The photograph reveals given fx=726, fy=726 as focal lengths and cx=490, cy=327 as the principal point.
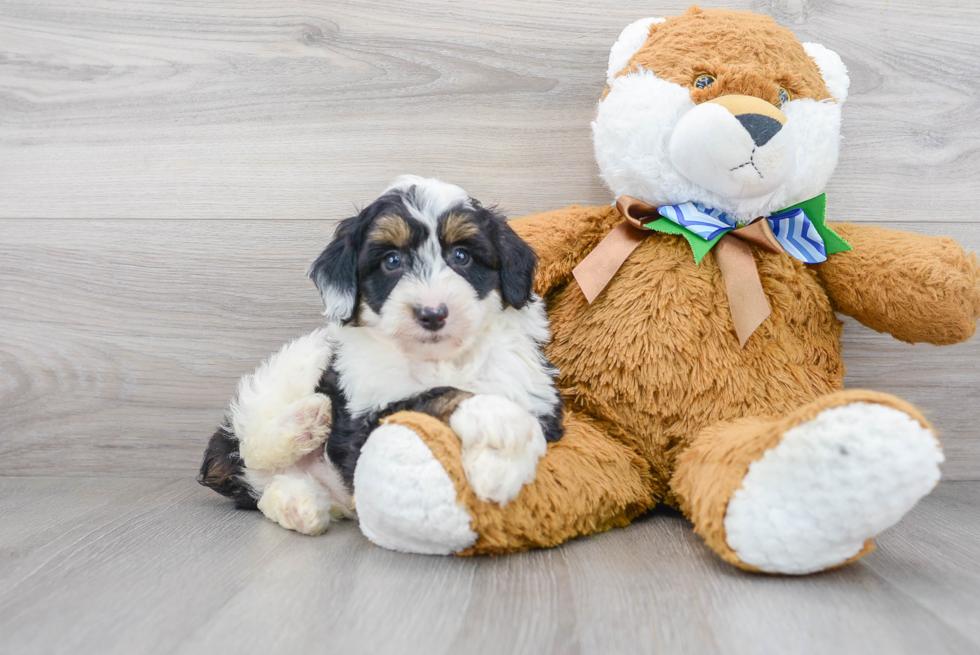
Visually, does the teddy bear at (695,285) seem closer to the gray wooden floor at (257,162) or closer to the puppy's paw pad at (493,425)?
the puppy's paw pad at (493,425)

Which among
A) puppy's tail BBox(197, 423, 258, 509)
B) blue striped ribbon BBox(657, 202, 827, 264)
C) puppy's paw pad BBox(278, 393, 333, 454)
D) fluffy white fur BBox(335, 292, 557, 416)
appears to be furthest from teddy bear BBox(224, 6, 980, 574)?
puppy's tail BBox(197, 423, 258, 509)

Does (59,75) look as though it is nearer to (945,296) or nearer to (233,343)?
(233,343)

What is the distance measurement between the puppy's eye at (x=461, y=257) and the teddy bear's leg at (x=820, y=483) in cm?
52

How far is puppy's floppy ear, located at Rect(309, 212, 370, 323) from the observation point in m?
1.23

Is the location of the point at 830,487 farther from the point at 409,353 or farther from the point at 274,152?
the point at 274,152

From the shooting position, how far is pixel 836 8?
5.54ft

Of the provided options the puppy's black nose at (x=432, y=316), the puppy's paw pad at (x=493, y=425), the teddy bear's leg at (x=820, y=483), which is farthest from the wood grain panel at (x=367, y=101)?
the teddy bear's leg at (x=820, y=483)

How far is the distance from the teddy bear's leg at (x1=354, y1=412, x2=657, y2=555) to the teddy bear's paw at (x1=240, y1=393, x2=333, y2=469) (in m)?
0.23

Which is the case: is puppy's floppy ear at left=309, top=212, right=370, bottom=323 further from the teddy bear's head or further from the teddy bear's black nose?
the teddy bear's black nose

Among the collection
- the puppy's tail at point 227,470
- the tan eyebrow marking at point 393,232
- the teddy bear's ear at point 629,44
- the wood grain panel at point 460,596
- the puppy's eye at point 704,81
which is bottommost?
the puppy's tail at point 227,470

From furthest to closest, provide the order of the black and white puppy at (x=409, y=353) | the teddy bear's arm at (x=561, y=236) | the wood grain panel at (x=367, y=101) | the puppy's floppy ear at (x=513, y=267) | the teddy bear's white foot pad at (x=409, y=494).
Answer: the wood grain panel at (x=367, y=101) → the teddy bear's arm at (x=561, y=236) → the puppy's floppy ear at (x=513, y=267) → the black and white puppy at (x=409, y=353) → the teddy bear's white foot pad at (x=409, y=494)

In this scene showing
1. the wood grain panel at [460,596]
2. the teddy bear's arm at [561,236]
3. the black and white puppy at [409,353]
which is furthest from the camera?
the teddy bear's arm at [561,236]

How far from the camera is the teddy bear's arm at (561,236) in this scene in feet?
4.67

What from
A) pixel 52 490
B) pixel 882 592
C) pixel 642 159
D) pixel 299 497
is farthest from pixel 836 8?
pixel 52 490
